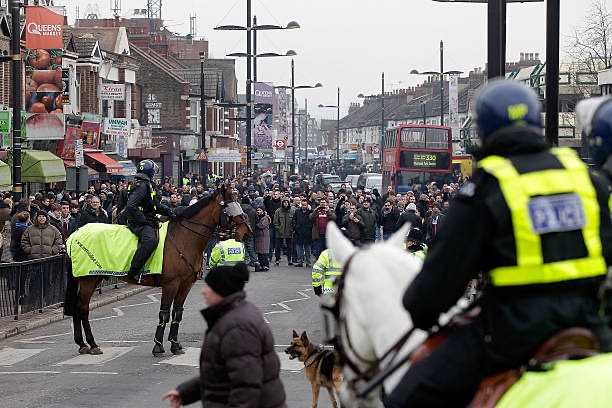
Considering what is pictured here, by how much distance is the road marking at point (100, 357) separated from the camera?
47.9ft

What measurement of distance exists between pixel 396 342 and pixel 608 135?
1076 mm

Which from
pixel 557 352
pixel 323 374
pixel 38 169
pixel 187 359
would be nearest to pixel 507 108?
pixel 557 352

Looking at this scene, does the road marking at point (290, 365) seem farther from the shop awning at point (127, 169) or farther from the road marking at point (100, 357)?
the shop awning at point (127, 169)

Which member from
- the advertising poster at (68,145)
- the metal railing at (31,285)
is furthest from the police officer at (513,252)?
the advertising poster at (68,145)

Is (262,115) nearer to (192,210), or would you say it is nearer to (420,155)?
(420,155)

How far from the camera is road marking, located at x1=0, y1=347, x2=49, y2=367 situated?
1484 cm

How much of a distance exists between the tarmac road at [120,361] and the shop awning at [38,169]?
1647cm

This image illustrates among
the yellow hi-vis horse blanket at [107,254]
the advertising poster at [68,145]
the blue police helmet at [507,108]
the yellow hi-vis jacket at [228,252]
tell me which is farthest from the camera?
the advertising poster at [68,145]

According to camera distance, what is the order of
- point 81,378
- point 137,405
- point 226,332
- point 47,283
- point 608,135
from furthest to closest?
point 47,283, point 81,378, point 137,405, point 226,332, point 608,135

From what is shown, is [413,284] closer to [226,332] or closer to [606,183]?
[606,183]

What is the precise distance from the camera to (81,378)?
13.3 m

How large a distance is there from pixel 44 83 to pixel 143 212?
822 inches

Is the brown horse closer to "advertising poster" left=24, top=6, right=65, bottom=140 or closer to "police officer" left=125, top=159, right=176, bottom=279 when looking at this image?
"police officer" left=125, top=159, right=176, bottom=279

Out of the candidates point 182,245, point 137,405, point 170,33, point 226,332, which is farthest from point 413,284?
point 170,33
